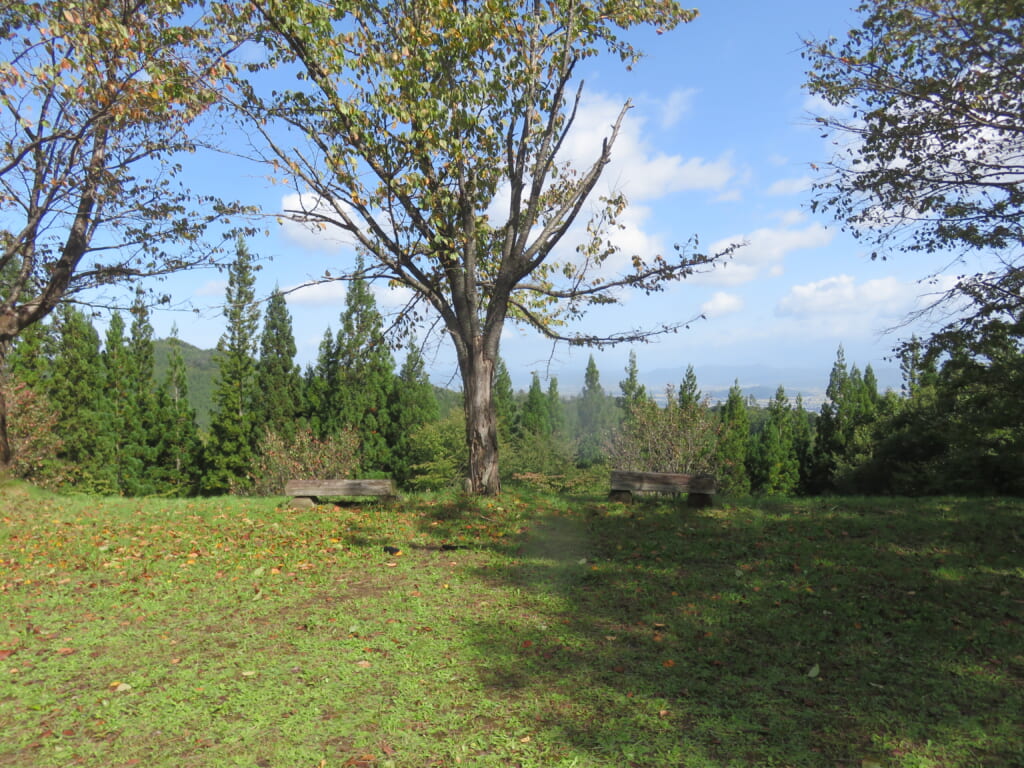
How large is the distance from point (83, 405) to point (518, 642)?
37.7m

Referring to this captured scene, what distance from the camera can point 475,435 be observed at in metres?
10.0

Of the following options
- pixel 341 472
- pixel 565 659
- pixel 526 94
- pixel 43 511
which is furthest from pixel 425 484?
pixel 565 659

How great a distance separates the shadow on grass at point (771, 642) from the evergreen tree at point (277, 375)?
112ft

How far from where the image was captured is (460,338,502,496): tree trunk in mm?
10000

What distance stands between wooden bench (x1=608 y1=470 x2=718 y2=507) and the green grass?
0.67m

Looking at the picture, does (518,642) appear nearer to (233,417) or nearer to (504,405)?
(233,417)

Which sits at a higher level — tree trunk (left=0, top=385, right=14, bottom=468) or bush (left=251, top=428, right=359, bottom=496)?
tree trunk (left=0, top=385, right=14, bottom=468)

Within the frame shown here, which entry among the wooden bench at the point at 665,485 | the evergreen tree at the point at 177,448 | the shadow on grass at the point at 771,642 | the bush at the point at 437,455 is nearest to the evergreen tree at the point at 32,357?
the evergreen tree at the point at 177,448

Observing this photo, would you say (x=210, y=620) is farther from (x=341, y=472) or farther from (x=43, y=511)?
(x=341, y=472)

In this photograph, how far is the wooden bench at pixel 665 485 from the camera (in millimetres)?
9758

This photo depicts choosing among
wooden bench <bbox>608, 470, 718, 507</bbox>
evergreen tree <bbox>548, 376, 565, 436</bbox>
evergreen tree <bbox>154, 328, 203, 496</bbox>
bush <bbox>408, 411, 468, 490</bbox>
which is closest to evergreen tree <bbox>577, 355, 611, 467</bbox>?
evergreen tree <bbox>548, 376, 565, 436</bbox>

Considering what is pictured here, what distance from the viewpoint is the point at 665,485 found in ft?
32.3

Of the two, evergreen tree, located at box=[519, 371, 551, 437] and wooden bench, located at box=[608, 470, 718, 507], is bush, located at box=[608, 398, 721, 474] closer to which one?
wooden bench, located at box=[608, 470, 718, 507]

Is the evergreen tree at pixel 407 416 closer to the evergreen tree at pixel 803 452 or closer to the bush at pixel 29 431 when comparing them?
the bush at pixel 29 431
